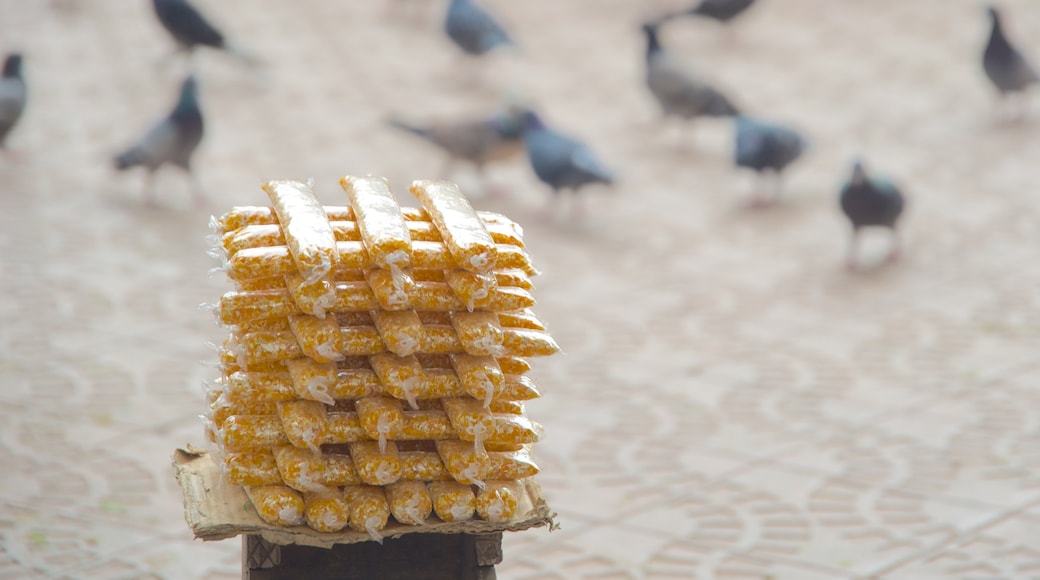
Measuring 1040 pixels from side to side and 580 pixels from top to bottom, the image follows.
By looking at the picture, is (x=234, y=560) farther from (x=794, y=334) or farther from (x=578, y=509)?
(x=794, y=334)

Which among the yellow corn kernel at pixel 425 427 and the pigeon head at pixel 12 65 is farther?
the pigeon head at pixel 12 65

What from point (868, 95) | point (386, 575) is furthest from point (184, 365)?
point (868, 95)

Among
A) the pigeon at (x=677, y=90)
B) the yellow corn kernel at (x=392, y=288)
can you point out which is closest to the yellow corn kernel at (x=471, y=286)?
the yellow corn kernel at (x=392, y=288)

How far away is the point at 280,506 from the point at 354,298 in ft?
1.76

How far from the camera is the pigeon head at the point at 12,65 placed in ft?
29.3

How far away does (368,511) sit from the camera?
310cm

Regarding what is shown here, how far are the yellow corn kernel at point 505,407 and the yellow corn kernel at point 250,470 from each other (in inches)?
22.6

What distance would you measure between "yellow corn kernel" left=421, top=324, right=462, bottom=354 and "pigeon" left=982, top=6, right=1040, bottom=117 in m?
8.44

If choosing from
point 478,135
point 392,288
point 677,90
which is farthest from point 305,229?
point 677,90

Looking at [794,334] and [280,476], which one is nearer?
[280,476]

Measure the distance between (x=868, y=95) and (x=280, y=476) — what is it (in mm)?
9747

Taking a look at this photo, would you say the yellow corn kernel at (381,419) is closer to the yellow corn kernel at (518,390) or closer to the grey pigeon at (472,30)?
the yellow corn kernel at (518,390)

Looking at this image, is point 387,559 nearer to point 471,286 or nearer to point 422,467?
point 422,467

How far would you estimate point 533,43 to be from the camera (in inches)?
525
